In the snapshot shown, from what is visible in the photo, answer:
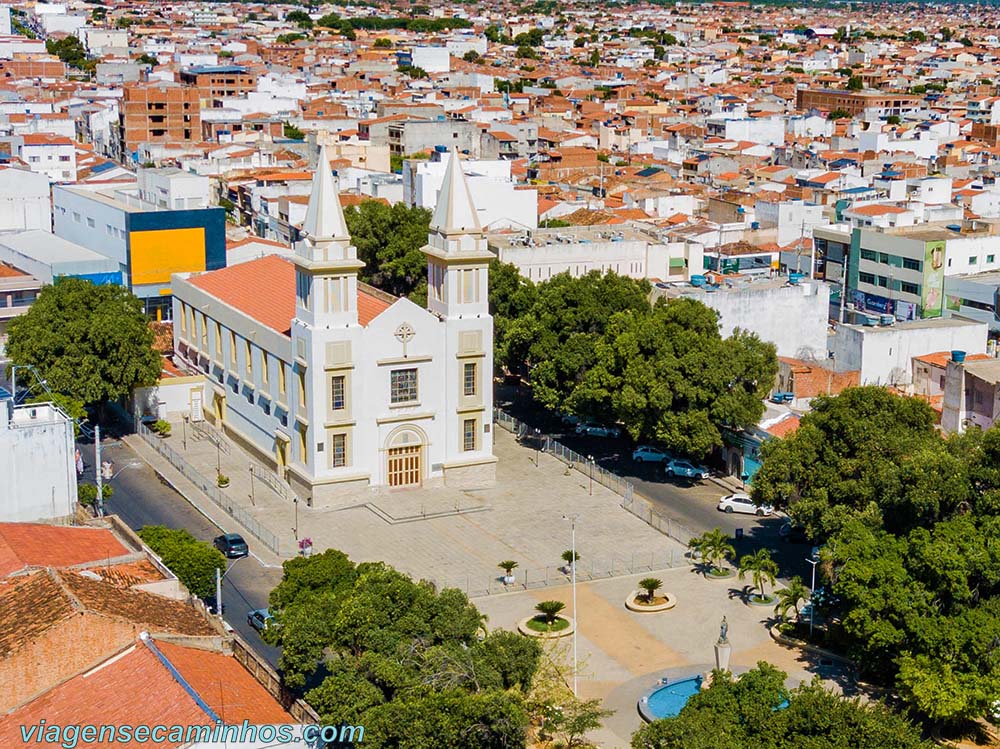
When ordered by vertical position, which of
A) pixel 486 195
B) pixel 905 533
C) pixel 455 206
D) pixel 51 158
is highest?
pixel 455 206

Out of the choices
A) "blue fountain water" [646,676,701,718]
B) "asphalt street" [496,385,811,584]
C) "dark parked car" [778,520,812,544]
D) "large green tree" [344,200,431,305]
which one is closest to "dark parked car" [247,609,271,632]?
"blue fountain water" [646,676,701,718]

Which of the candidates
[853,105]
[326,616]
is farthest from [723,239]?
[853,105]

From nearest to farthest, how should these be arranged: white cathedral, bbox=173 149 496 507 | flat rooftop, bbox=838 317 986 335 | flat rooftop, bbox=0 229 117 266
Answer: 1. white cathedral, bbox=173 149 496 507
2. flat rooftop, bbox=838 317 986 335
3. flat rooftop, bbox=0 229 117 266

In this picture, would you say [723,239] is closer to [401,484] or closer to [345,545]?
[401,484]

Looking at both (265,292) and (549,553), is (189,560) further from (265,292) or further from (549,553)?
(265,292)

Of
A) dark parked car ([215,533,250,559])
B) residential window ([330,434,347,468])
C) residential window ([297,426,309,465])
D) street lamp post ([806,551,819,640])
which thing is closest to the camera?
street lamp post ([806,551,819,640])

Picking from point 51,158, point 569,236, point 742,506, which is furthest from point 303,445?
point 51,158

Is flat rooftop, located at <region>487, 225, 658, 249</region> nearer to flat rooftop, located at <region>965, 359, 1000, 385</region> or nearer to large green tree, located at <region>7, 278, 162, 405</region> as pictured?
large green tree, located at <region>7, 278, 162, 405</region>
